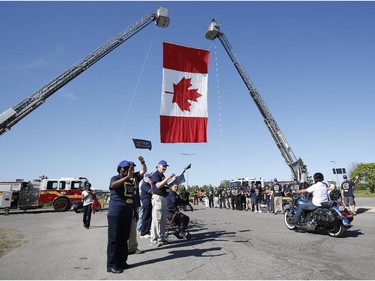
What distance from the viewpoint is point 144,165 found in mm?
6848

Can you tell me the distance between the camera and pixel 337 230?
26.1ft

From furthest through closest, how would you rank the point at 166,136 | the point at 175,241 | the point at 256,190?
the point at 256,190 < the point at 166,136 < the point at 175,241

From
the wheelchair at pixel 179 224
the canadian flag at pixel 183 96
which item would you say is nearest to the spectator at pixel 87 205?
the canadian flag at pixel 183 96

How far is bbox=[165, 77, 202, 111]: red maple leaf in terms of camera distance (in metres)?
10.6

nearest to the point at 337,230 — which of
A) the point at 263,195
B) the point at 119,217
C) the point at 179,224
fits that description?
the point at 179,224

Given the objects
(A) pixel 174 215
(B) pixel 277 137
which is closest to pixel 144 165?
(A) pixel 174 215

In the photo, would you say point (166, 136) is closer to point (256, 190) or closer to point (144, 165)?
point (144, 165)

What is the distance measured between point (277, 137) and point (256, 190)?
20.8ft

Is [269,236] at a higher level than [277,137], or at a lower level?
lower

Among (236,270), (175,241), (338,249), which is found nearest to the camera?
(236,270)

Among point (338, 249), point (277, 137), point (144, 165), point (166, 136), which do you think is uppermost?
point (277, 137)

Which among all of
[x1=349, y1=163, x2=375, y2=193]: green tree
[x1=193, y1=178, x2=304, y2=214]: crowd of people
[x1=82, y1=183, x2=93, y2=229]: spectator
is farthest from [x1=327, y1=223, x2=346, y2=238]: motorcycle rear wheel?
[x1=349, y1=163, x2=375, y2=193]: green tree

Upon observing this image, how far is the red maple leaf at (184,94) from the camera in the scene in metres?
10.6

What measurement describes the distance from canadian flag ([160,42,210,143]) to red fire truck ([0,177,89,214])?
15.0 meters
